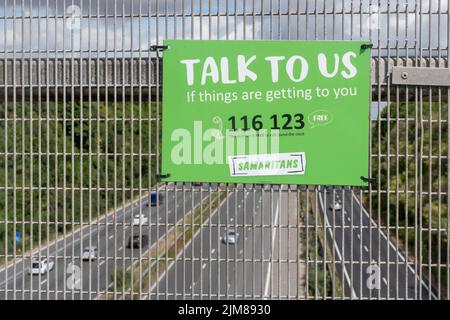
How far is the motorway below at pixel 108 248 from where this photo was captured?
8453 millimetres

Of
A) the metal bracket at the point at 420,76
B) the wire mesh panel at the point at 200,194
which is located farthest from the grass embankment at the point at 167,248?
the metal bracket at the point at 420,76

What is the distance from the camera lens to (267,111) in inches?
321

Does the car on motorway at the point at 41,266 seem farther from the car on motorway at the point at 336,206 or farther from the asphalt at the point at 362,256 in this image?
the car on motorway at the point at 336,206

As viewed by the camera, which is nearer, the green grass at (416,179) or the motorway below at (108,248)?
the green grass at (416,179)

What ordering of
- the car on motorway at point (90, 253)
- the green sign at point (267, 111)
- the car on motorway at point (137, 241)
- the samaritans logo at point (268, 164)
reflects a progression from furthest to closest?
the car on motorway at point (90, 253) < the car on motorway at point (137, 241) < the samaritans logo at point (268, 164) < the green sign at point (267, 111)

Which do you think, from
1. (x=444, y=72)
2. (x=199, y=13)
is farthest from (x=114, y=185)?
(x=444, y=72)

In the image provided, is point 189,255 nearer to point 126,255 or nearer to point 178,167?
point 126,255

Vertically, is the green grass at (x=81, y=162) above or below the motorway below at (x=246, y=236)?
above

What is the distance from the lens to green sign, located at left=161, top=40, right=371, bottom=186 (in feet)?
26.5

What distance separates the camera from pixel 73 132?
8.50 m

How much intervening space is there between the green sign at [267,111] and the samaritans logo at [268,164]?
0.06 feet

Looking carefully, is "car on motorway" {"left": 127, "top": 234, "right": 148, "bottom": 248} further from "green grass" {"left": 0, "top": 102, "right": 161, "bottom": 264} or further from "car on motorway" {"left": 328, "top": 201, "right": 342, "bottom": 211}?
"car on motorway" {"left": 328, "top": 201, "right": 342, "bottom": 211}

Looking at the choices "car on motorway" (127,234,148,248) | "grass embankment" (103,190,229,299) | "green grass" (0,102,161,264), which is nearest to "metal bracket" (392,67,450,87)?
"grass embankment" (103,190,229,299)

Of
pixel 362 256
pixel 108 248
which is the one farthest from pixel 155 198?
pixel 362 256
